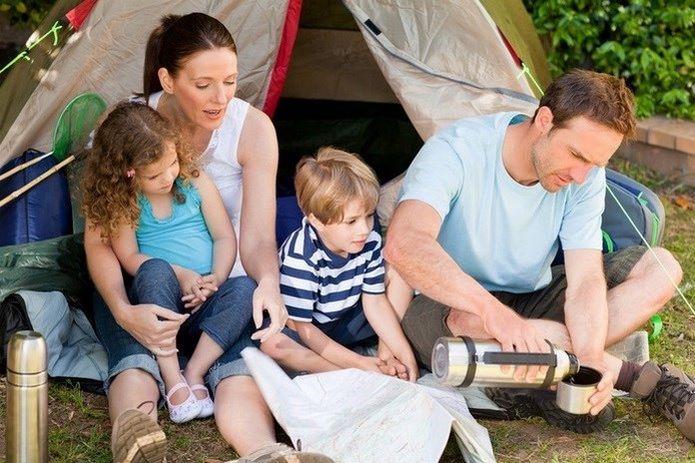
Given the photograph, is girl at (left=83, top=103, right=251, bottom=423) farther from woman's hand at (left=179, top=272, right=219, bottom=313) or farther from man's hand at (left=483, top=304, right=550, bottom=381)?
man's hand at (left=483, top=304, right=550, bottom=381)

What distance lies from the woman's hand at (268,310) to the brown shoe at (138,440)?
18.4 inches

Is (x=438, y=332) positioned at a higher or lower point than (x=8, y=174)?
lower

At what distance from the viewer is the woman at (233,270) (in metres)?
2.94

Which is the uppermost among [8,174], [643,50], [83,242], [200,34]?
[200,34]

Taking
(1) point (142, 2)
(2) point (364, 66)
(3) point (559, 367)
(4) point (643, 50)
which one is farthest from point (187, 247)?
(4) point (643, 50)

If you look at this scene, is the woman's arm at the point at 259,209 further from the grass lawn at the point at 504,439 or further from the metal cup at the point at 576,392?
the metal cup at the point at 576,392

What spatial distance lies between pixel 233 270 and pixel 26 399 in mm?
1045

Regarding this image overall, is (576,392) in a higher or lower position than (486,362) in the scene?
lower

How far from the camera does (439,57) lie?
→ 3836mm

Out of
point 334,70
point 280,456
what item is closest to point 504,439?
point 280,456

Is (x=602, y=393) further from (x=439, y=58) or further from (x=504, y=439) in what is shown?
(x=439, y=58)

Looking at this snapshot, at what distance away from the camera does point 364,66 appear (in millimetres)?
5051

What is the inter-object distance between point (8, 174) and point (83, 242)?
30 centimetres

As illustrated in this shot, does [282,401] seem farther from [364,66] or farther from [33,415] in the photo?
[364,66]
